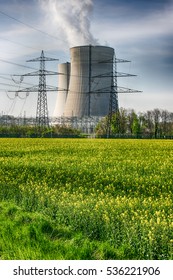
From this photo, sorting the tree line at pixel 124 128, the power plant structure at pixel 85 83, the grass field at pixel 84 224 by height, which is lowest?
the grass field at pixel 84 224

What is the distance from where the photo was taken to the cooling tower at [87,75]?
48719mm

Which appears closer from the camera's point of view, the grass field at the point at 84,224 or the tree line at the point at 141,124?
the grass field at the point at 84,224

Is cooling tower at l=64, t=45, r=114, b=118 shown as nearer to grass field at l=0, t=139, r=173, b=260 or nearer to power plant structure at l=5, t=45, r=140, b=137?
power plant structure at l=5, t=45, r=140, b=137

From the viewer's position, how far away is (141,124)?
80250 mm

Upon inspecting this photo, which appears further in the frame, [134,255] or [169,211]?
[169,211]

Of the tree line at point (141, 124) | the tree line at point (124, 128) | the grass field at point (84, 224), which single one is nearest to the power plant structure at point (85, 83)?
the tree line at point (124, 128)

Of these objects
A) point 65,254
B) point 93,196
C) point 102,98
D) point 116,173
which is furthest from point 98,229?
point 102,98

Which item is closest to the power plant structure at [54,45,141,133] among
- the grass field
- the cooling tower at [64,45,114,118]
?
the cooling tower at [64,45,114,118]

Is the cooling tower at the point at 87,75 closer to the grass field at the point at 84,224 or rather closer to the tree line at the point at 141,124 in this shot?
the tree line at the point at 141,124

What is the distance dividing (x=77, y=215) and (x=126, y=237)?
43.5 inches

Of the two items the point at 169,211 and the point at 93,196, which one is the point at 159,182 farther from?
the point at 169,211

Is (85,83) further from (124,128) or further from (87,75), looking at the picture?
(124,128)
